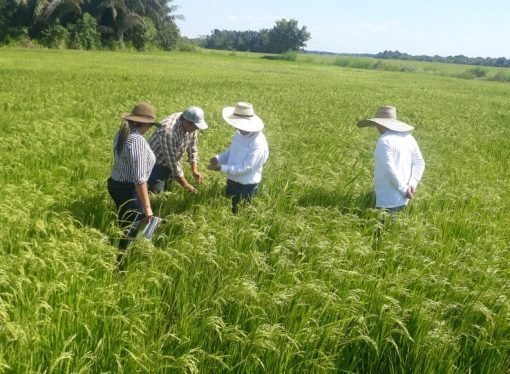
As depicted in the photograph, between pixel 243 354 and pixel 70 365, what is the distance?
3.43 feet

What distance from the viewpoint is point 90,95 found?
14.8 metres

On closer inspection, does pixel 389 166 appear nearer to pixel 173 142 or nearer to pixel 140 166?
pixel 173 142

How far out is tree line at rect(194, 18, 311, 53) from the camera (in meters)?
108

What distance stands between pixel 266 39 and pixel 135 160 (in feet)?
381

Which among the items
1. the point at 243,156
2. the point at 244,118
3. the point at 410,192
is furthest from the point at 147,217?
the point at 410,192

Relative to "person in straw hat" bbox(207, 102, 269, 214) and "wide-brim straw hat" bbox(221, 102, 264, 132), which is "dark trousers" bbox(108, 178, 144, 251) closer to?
"person in straw hat" bbox(207, 102, 269, 214)

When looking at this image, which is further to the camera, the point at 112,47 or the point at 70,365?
the point at 112,47

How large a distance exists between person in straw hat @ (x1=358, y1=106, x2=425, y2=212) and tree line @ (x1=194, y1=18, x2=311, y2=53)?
107748mm

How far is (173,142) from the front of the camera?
5.59 metres

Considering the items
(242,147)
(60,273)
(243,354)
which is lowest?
(243,354)

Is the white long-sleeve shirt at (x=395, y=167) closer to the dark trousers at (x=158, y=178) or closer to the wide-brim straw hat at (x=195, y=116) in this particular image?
the wide-brim straw hat at (x=195, y=116)

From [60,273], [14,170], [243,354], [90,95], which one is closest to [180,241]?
[60,273]

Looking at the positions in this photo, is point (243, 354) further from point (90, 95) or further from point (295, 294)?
point (90, 95)

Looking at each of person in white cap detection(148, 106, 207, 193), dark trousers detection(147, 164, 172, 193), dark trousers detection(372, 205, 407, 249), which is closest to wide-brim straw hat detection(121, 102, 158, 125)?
person in white cap detection(148, 106, 207, 193)
